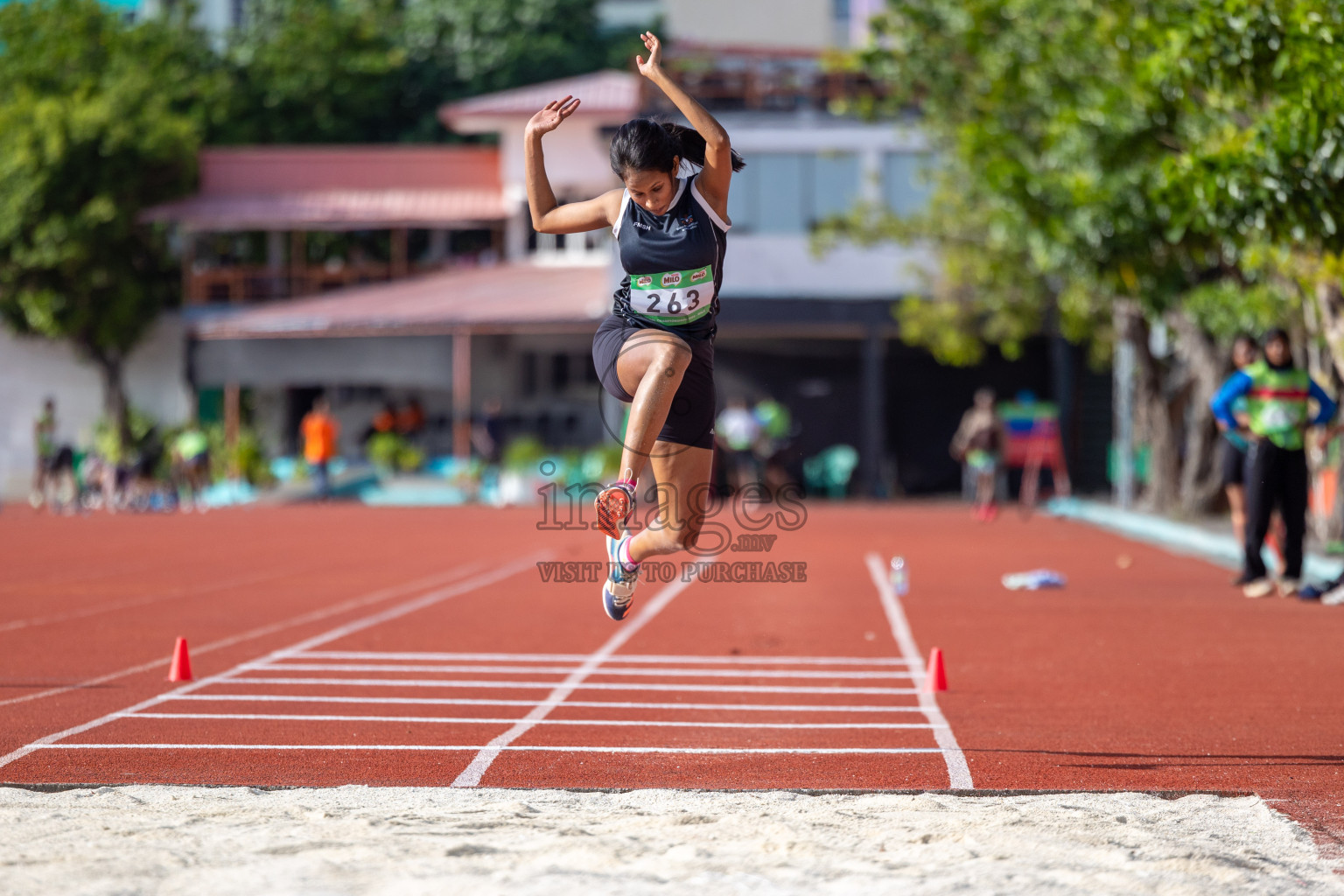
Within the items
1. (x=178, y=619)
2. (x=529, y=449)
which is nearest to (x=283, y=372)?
(x=529, y=449)

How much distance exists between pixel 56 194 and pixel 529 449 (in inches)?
574

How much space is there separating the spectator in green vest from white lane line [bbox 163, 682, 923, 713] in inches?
222

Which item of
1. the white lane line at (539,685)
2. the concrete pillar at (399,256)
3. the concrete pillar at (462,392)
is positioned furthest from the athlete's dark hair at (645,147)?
the concrete pillar at (399,256)

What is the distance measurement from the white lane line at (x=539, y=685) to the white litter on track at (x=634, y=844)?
3055mm

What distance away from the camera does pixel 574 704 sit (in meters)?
8.39

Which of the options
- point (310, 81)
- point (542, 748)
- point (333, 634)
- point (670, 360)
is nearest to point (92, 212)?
point (310, 81)

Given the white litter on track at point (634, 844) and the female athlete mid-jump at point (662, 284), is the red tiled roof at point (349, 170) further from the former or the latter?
the white litter on track at point (634, 844)

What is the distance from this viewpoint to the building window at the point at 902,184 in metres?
32.9

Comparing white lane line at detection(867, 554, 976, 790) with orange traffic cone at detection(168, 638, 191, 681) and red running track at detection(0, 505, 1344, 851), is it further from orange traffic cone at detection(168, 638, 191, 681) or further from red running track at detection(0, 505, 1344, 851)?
orange traffic cone at detection(168, 638, 191, 681)

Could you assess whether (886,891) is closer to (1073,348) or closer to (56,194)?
(1073,348)

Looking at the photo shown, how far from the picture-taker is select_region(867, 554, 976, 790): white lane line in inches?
255

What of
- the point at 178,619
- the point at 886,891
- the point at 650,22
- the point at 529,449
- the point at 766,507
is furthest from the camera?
the point at 650,22

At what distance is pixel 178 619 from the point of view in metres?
12.5

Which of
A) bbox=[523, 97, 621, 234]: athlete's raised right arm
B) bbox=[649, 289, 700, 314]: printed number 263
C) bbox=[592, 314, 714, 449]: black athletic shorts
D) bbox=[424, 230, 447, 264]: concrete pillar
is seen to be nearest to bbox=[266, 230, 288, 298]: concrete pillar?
bbox=[424, 230, 447, 264]: concrete pillar
